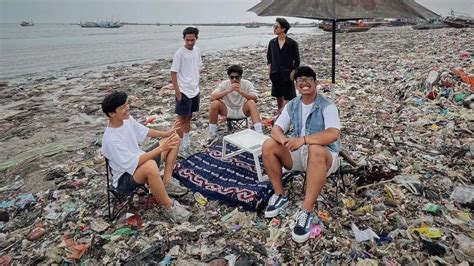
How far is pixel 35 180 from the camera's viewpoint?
468cm

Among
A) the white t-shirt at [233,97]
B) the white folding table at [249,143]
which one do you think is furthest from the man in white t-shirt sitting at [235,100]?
the white folding table at [249,143]

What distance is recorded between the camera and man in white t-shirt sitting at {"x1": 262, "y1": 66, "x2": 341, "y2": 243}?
3082mm

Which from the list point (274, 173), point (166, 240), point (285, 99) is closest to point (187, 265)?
point (166, 240)

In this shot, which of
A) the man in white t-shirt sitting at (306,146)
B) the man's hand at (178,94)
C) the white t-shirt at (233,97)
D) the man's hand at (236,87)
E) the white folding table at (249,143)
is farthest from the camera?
the white t-shirt at (233,97)

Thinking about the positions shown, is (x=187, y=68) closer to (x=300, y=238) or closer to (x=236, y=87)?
(x=236, y=87)

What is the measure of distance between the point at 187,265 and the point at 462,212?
2742 millimetres

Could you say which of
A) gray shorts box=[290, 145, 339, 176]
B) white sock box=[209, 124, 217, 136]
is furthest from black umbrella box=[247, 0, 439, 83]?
white sock box=[209, 124, 217, 136]

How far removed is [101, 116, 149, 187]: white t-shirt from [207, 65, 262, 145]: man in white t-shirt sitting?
2.22 meters

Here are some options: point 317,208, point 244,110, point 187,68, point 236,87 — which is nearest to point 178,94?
point 187,68

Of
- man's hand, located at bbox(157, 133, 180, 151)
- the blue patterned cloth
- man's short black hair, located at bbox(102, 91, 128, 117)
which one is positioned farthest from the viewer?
the blue patterned cloth

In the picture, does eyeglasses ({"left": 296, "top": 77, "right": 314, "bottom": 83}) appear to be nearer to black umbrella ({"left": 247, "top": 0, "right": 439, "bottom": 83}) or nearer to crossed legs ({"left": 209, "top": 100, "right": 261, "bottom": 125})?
black umbrella ({"left": 247, "top": 0, "right": 439, "bottom": 83})

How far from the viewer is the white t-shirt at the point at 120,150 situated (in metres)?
3.24

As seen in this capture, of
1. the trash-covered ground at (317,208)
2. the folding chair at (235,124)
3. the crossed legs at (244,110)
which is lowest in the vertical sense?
the trash-covered ground at (317,208)

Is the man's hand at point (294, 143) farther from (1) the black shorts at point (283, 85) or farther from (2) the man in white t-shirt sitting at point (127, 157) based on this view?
(1) the black shorts at point (283, 85)
